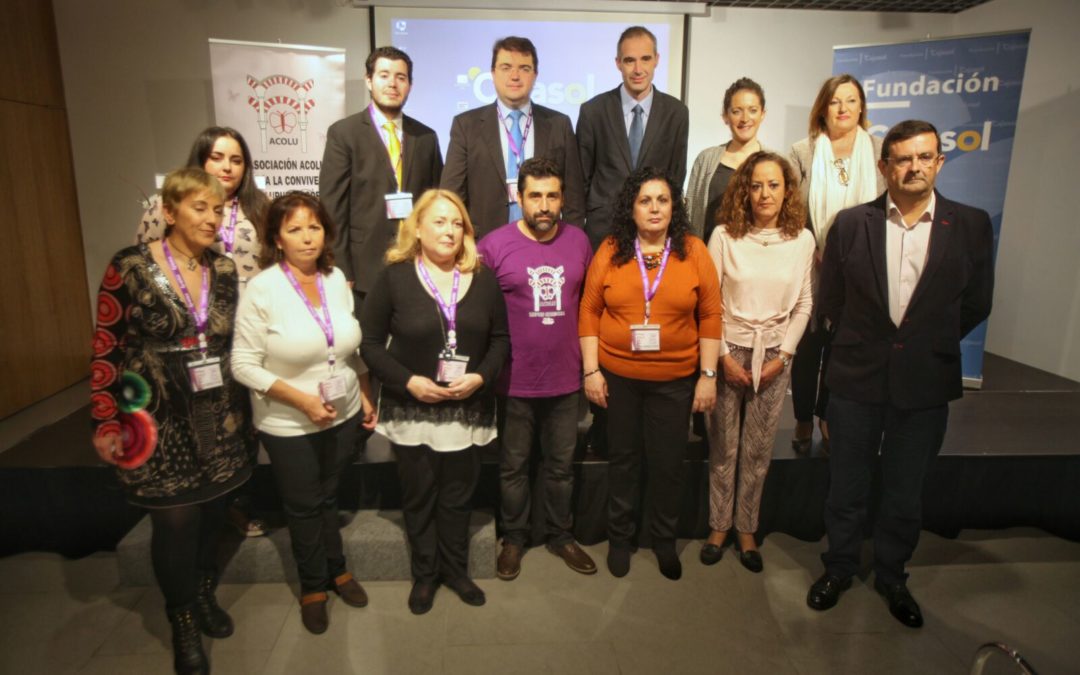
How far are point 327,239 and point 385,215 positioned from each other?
0.71m

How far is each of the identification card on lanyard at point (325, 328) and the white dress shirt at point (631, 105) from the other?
1.62 m

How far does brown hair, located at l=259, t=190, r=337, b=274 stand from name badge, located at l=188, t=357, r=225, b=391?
38 centimetres

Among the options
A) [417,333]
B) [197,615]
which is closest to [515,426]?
[417,333]

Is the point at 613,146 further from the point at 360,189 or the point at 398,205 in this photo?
the point at 360,189

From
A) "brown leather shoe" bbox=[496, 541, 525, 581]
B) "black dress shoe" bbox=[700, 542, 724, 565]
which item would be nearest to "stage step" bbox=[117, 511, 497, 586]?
"brown leather shoe" bbox=[496, 541, 525, 581]

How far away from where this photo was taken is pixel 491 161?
2.83 m

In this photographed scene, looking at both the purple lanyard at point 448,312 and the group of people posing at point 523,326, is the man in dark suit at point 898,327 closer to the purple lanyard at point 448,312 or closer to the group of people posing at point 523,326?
the group of people posing at point 523,326

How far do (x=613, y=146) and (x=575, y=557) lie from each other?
1.83 m

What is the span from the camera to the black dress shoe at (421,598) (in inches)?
94.5

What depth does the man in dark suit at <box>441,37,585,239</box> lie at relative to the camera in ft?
9.29

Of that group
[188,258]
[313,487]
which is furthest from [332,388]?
[188,258]

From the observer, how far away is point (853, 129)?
277cm

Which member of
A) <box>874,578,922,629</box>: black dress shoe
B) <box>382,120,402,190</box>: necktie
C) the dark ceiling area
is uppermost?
the dark ceiling area

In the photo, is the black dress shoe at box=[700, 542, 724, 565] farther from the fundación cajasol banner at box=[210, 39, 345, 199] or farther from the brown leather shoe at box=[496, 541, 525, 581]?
the fundación cajasol banner at box=[210, 39, 345, 199]
